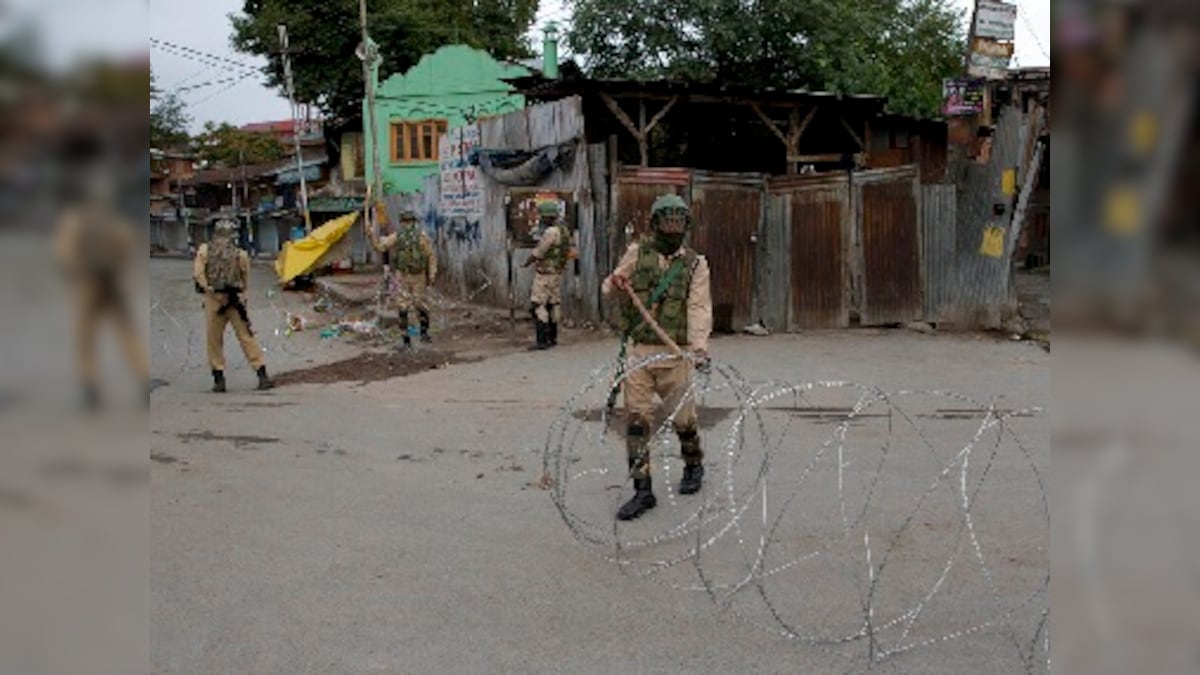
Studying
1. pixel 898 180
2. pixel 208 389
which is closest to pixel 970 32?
pixel 898 180

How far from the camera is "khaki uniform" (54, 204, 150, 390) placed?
127 cm

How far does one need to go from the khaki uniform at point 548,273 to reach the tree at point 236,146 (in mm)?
41639

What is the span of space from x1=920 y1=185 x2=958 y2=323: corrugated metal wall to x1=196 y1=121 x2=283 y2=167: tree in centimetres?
4371

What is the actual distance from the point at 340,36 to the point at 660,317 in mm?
35008

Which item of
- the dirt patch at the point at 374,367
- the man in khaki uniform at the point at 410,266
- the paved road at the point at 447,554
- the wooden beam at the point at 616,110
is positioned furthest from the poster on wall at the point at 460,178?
the paved road at the point at 447,554

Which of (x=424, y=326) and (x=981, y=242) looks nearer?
(x=981, y=242)

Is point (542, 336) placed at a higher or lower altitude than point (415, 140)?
lower

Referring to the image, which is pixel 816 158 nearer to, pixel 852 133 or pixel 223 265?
pixel 852 133

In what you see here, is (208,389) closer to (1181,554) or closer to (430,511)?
(430,511)

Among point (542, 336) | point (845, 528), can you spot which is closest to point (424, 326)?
point (542, 336)

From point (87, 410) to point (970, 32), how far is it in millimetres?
15076

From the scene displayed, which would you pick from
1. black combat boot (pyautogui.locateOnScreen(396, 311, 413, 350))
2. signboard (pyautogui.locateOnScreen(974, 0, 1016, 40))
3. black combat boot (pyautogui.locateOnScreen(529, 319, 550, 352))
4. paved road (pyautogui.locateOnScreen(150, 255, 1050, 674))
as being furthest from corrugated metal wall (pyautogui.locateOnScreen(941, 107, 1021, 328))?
black combat boot (pyautogui.locateOnScreen(396, 311, 413, 350))

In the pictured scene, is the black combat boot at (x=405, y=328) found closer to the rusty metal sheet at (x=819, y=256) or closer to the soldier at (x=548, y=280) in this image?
the soldier at (x=548, y=280)

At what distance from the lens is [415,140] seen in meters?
36.4
